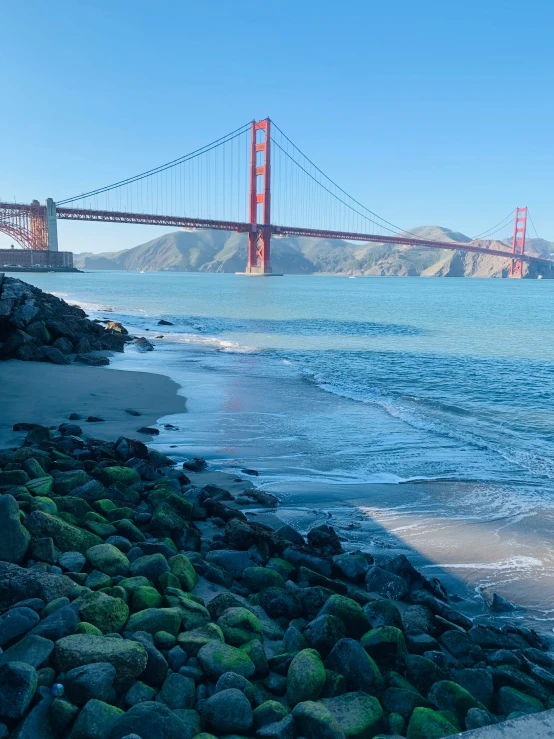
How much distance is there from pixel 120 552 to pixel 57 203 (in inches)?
2541

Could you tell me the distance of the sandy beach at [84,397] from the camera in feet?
20.2

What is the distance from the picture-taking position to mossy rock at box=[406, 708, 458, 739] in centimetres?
194

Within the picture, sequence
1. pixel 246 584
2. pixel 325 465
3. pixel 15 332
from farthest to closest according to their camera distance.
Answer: pixel 15 332, pixel 325 465, pixel 246 584

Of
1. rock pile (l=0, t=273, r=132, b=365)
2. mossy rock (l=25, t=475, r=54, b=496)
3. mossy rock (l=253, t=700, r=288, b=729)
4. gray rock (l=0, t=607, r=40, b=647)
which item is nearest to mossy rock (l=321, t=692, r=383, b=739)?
mossy rock (l=253, t=700, r=288, b=729)

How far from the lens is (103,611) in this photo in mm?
2211

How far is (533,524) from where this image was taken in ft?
13.8

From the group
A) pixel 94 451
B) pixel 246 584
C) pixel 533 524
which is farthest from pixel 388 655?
pixel 94 451

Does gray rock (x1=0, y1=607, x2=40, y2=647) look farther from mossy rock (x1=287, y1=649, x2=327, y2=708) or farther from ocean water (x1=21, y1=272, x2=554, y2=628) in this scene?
ocean water (x1=21, y1=272, x2=554, y2=628)

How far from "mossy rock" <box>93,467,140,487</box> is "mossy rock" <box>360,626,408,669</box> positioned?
2091mm

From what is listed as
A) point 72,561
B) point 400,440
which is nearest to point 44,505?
point 72,561

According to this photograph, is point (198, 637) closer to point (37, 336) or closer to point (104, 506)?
point (104, 506)

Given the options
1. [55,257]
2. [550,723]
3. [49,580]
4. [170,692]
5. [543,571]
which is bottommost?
[543,571]

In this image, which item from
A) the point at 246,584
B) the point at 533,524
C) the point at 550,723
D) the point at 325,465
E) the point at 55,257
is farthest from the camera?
the point at 55,257

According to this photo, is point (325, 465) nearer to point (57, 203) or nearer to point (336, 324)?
point (336, 324)
